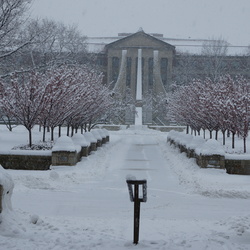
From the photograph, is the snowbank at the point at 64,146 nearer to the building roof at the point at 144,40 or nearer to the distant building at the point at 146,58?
the distant building at the point at 146,58

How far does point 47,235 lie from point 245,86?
1008 inches

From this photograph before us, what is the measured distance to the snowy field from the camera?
6680mm

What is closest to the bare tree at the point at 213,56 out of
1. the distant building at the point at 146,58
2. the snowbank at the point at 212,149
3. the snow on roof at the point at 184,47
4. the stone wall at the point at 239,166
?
the distant building at the point at 146,58

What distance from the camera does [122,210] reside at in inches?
396

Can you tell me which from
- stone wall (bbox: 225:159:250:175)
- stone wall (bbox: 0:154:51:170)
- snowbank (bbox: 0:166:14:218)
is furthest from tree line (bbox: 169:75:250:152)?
snowbank (bbox: 0:166:14:218)

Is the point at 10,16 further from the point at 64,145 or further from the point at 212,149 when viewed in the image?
the point at 212,149

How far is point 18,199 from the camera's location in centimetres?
1086

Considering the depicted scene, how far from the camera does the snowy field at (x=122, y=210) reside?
6.68 m

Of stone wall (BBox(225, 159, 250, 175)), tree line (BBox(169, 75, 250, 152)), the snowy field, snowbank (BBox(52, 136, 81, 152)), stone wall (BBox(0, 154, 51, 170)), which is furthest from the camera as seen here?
tree line (BBox(169, 75, 250, 152))

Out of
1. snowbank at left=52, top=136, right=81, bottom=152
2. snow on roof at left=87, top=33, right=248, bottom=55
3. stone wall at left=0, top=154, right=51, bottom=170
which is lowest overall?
stone wall at left=0, top=154, right=51, bottom=170

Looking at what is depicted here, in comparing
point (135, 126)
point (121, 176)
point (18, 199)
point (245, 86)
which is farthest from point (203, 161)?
point (135, 126)

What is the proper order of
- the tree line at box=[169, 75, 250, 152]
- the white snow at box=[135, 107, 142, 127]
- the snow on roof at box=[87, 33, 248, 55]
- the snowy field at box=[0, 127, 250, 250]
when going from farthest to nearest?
the snow on roof at box=[87, 33, 248, 55] → the white snow at box=[135, 107, 142, 127] → the tree line at box=[169, 75, 250, 152] → the snowy field at box=[0, 127, 250, 250]

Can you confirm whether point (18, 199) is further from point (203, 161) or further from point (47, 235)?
point (203, 161)

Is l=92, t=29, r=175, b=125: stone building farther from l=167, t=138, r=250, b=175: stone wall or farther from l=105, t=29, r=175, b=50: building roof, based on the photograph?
l=167, t=138, r=250, b=175: stone wall
